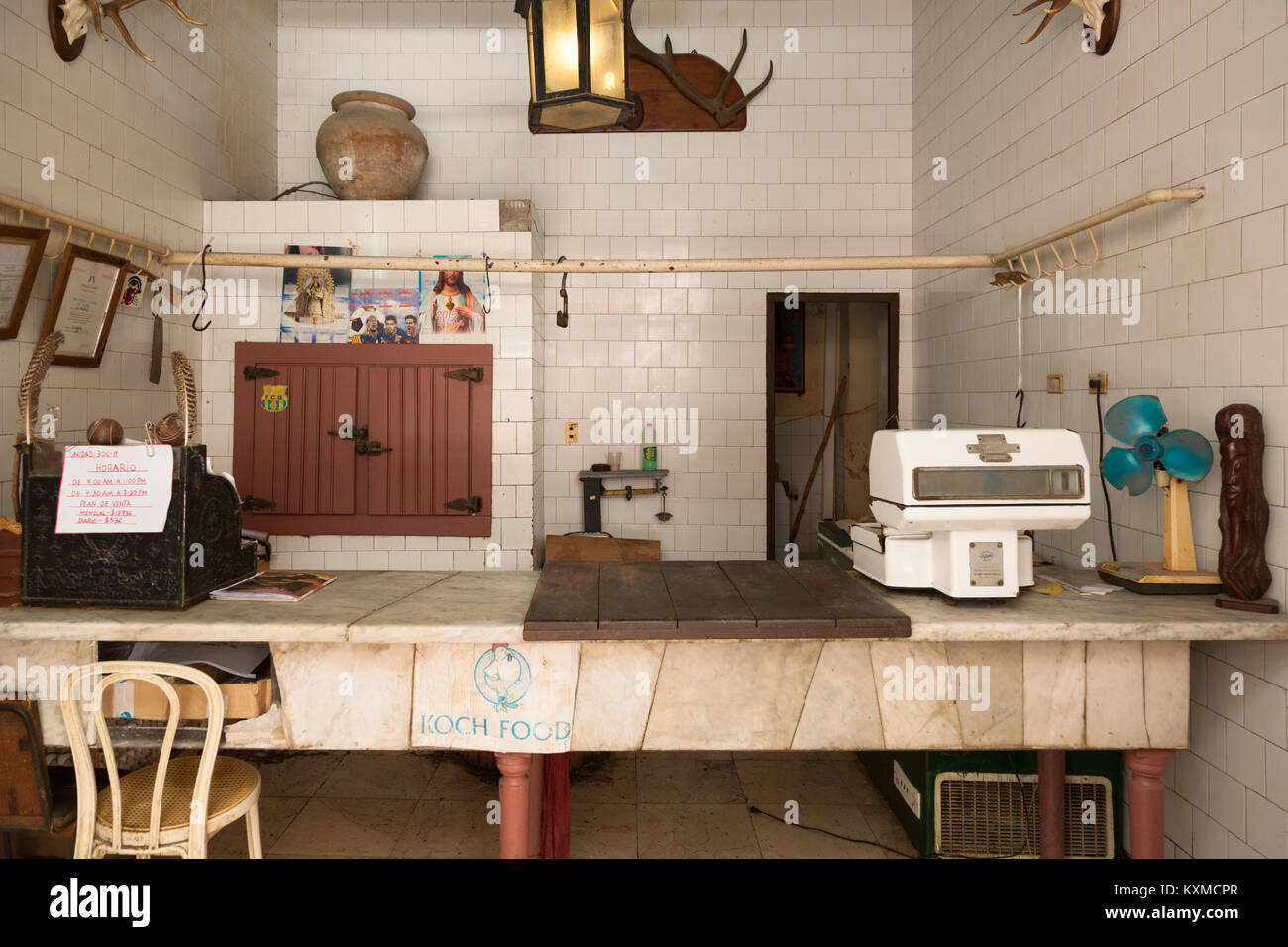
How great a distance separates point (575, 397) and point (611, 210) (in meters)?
1.25

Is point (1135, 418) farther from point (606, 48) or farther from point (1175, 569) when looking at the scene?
point (606, 48)

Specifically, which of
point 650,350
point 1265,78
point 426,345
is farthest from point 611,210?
point 1265,78

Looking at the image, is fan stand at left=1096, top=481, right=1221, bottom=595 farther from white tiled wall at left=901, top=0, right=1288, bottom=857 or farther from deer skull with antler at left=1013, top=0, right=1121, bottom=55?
deer skull with antler at left=1013, top=0, right=1121, bottom=55

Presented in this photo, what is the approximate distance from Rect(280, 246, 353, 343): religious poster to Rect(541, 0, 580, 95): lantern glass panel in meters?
2.02

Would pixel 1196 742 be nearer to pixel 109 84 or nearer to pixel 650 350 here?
pixel 650 350

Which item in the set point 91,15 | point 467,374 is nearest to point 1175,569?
point 467,374

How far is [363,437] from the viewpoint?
432cm

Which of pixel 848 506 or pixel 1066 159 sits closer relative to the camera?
pixel 1066 159

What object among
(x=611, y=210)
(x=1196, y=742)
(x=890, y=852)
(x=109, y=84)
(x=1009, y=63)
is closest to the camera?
(x=1196, y=742)

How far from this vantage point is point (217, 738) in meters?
2.09

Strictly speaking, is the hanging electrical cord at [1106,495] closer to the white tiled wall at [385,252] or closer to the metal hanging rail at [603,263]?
the metal hanging rail at [603,263]

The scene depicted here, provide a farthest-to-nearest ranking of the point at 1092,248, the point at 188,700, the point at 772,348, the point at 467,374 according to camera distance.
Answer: the point at 772,348 < the point at 467,374 < the point at 1092,248 < the point at 188,700

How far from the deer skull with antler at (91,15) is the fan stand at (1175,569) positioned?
4.05 meters

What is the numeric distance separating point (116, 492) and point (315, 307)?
236 cm
